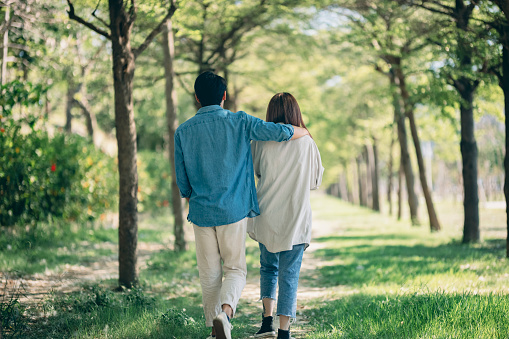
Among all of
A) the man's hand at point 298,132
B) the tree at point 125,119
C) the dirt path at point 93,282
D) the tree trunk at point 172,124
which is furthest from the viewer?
the tree trunk at point 172,124

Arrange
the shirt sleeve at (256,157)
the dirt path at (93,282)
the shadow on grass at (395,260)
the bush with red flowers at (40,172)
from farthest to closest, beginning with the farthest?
the bush with red flowers at (40,172) < the shadow on grass at (395,260) < the dirt path at (93,282) < the shirt sleeve at (256,157)

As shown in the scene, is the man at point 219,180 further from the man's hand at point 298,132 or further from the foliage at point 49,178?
the foliage at point 49,178

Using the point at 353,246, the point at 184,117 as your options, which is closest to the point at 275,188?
the point at 353,246

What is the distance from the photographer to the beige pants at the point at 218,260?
3887mm

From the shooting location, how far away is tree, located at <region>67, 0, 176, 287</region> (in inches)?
231

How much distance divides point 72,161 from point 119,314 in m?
7.06

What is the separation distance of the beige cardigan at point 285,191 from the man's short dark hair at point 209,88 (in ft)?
1.96

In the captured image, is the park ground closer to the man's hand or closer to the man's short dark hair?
the man's hand

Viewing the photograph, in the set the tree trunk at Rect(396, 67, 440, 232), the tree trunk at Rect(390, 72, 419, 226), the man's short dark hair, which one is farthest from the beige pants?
the tree trunk at Rect(390, 72, 419, 226)

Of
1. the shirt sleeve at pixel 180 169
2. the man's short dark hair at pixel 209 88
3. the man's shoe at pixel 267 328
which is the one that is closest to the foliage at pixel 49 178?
the shirt sleeve at pixel 180 169

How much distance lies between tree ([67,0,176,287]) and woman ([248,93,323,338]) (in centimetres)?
244

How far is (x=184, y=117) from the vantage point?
21.8 m

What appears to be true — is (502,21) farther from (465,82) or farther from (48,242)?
(48,242)

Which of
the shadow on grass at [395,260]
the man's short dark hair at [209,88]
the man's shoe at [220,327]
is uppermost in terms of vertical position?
the man's short dark hair at [209,88]
